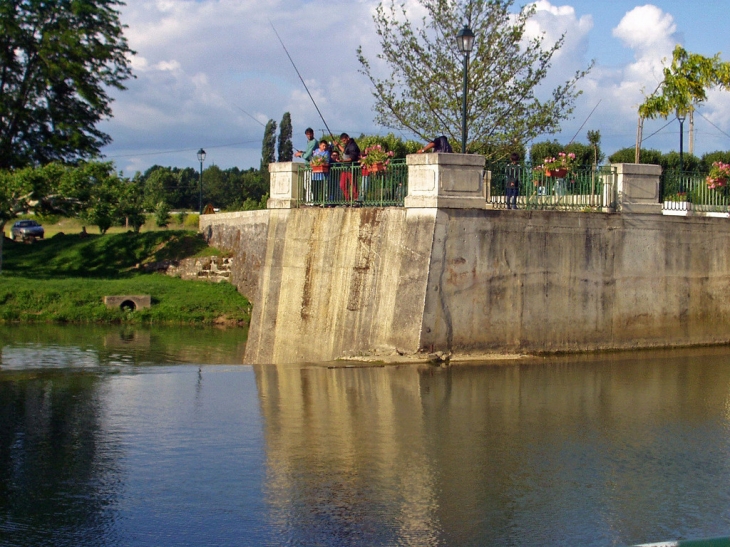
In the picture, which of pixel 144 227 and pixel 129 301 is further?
pixel 144 227

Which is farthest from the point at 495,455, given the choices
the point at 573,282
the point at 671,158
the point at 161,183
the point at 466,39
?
the point at 161,183

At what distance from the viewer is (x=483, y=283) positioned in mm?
15078

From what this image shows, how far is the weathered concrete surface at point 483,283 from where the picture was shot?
48.5 feet

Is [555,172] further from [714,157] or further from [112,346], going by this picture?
[714,157]

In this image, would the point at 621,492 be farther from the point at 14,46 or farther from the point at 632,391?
the point at 14,46

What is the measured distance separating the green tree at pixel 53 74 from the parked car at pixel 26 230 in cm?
815

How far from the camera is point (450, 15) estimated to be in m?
26.7

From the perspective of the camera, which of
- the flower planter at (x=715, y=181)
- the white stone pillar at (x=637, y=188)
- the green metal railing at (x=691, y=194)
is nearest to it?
the white stone pillar at (x=637, y=188)

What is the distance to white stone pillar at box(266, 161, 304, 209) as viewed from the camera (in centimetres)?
1791

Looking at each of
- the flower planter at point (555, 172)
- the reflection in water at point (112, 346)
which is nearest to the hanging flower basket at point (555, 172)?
the flower planter at point (555, 172)

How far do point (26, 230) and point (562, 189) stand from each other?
4175cm

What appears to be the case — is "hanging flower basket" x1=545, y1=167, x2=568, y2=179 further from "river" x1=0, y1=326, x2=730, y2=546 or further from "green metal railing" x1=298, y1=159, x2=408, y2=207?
"river" x1=0, y1=326, x2=730, y2=546

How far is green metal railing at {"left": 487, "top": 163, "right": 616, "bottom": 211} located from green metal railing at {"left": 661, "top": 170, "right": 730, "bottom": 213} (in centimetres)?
181

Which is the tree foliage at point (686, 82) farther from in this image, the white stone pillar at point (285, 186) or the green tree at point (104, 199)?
the green tree at point (104, 199)
